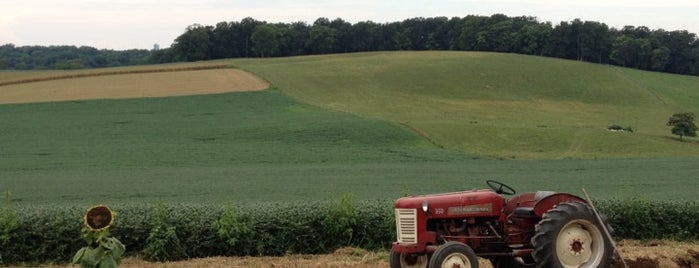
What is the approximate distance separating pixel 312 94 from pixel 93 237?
5418 cm

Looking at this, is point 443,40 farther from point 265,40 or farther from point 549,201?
point 549,201

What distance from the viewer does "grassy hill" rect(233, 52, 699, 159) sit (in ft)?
144

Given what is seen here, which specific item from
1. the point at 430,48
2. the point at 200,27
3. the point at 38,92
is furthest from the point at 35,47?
the point at 38,92

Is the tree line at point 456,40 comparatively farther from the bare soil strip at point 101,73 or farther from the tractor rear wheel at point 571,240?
the tractor rear wheel at point 571,240

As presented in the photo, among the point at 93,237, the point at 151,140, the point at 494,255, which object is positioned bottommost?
the point at 151,140

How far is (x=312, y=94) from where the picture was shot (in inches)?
2415

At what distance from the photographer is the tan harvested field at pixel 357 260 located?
452 inches

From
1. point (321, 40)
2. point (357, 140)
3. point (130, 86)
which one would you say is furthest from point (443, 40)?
point (357, 140)

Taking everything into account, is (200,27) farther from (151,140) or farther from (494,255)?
(494,255)

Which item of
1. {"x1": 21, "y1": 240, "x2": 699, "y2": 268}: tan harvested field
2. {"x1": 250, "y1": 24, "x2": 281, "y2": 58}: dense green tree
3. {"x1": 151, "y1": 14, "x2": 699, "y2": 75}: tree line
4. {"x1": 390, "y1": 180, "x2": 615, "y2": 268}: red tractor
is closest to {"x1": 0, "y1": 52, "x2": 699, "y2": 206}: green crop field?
{"x1": 21, "y1": 240, "x2": 699, "y2": 268}: tan harvested field

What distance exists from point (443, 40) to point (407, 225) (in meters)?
113

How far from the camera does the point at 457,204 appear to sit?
32.6 feet

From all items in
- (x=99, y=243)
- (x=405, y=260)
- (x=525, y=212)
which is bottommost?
(x=405, y=260)

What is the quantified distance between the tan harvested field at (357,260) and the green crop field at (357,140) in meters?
4.83
